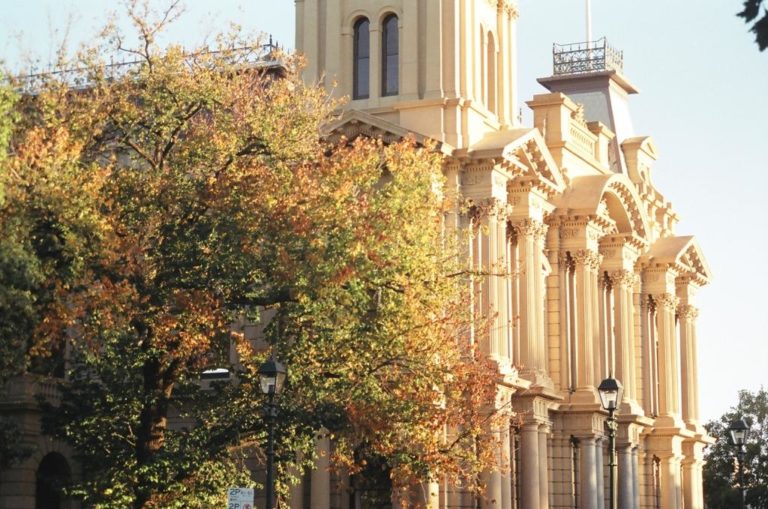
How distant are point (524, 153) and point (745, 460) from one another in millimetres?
40710

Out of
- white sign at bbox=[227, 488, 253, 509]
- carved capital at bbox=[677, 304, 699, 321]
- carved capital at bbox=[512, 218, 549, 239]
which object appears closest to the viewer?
white sign at bbox=[227, 488, 253, 509]

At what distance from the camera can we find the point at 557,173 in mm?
53125

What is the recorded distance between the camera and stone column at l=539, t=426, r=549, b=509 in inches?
2019

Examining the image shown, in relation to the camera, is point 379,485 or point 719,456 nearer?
point 379,485

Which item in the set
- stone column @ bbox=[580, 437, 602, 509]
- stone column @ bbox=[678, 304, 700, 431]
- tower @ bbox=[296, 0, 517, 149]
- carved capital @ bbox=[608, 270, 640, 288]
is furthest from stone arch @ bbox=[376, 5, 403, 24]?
stone column @ bbox=[678, 304, 700, 431]

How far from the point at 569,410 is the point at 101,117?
25000 mm

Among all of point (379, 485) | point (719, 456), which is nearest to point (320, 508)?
point (379, 485)

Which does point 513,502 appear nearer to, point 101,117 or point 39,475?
point 39,475

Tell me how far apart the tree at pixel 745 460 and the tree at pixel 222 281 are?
51.0 metres

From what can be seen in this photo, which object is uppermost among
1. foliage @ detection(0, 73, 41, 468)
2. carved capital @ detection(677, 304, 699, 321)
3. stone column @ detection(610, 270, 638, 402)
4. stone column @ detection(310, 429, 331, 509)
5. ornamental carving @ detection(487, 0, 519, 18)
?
ornamental carving @ detection(487, 0, 519, 18)

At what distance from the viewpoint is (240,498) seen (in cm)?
2831

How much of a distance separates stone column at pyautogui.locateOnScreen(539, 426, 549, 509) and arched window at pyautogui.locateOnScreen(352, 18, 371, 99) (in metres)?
Result: 11.7

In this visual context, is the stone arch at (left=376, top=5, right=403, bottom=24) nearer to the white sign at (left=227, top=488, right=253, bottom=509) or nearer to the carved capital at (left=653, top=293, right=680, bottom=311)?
the carved capital at (left=653, top=293, right=680, bottom=311)

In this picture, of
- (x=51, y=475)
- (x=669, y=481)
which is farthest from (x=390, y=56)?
(x=669, y=481)
